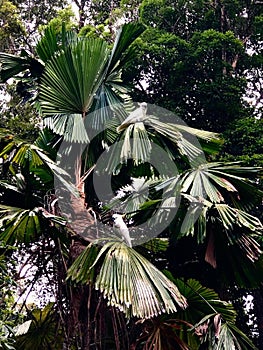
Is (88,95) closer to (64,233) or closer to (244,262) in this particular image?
(64,233)

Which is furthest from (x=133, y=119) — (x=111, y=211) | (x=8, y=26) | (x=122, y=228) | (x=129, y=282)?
(x=8, y=26)

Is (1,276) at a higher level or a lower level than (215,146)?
lower

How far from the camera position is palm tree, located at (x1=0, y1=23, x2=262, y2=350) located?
3051 millimetres

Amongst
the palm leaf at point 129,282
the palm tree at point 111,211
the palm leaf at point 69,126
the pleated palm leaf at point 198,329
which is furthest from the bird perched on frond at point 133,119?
the pleated palm leaf at point 198,329

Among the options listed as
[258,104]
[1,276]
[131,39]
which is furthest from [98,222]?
[258,104]

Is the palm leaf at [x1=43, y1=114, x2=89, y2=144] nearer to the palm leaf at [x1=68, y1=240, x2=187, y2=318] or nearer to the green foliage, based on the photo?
the palm leaf at [x1=68, y1=240, x2=187, y2=318]

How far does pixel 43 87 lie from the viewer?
13.3ft

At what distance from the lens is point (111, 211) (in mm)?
3773

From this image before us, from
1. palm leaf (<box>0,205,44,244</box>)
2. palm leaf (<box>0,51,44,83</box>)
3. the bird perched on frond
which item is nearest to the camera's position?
palm leaf (<box>0,205,44,244</box>)

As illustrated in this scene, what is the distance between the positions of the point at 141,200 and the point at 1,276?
1239 millimetres

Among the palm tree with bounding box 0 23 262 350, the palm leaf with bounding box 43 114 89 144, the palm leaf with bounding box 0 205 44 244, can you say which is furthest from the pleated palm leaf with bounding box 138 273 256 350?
the palm leaf with bounding box 43 114 89 144

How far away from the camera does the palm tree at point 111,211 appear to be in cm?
305

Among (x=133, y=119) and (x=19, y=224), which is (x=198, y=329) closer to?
(x=19, y=224)

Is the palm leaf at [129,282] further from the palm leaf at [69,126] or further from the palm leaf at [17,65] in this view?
the palm leaf at [17,65]
